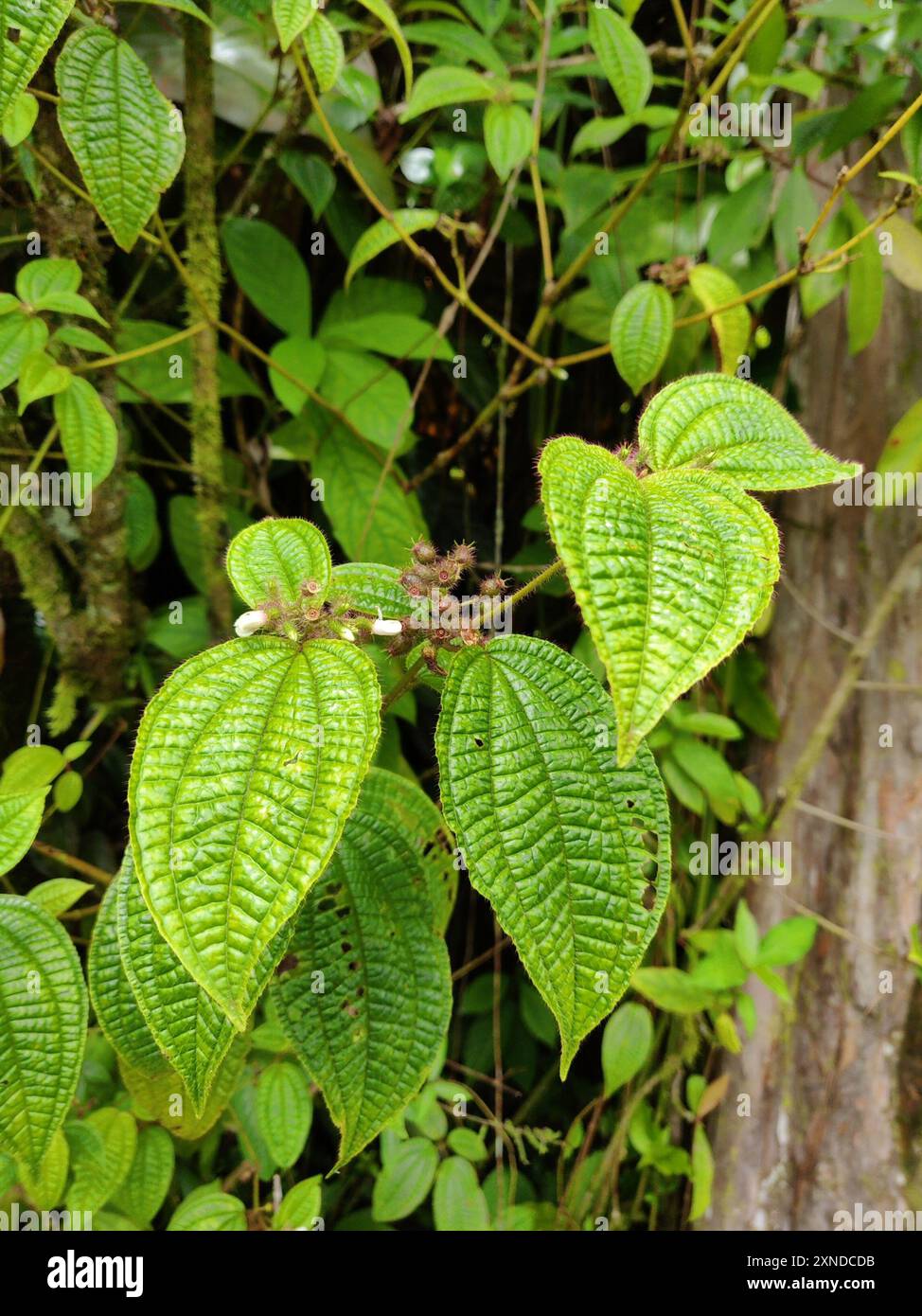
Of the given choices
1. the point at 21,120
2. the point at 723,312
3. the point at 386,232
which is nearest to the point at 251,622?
the point at 21,120

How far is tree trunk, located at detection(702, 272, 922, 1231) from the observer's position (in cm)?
117

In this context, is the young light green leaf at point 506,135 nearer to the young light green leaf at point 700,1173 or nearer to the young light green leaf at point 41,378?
the young light green leaf at point 41,378

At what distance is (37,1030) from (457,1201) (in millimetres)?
692

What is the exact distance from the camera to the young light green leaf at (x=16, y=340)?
771 millimetres

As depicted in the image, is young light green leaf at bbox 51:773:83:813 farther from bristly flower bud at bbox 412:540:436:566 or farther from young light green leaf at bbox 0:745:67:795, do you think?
bristly flower bud at bbox 412:540:436:566

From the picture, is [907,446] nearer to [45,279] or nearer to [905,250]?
[905,250]

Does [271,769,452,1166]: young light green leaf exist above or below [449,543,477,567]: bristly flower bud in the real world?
below

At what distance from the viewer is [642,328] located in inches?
35.9

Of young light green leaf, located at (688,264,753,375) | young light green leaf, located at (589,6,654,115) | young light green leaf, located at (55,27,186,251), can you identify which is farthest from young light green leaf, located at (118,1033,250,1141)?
young light green leaf, located at (589,6,654,115)

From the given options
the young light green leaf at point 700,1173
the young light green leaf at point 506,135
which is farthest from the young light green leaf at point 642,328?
the young light green leaf at point 700,1173

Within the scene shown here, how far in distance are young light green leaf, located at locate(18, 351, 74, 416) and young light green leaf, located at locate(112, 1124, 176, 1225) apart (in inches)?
28.5
